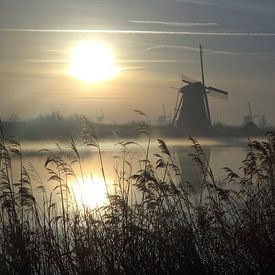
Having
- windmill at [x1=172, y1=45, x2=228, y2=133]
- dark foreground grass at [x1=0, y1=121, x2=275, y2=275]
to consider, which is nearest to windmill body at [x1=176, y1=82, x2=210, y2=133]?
windmill at [x1=172, y1=45, x2=228, y2=133]

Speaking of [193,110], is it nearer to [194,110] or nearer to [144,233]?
[194,110]

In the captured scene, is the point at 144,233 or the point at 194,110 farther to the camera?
the point at 194,110

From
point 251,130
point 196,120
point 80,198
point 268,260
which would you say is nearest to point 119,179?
point 80,198

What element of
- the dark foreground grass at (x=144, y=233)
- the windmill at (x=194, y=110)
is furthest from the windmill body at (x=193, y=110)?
the dark foreground grass at (x=144, y=233)

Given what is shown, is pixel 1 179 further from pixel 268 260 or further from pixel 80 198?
pixel 268 260

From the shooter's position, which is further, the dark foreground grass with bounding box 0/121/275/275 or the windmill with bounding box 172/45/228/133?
the windmill with bounding box 172/45/228/133

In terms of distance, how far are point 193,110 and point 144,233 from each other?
3935 cm

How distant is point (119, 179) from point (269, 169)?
5.85ft

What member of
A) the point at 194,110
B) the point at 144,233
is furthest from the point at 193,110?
the point at 144,233

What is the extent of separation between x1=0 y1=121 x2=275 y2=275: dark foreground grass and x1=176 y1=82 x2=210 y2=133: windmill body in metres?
37.7

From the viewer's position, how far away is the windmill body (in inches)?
1757

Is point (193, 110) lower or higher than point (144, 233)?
higher

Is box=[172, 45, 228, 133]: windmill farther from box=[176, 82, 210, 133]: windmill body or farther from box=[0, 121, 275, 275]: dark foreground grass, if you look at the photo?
box=[0, 121, 275, 275]: dark foreground grass

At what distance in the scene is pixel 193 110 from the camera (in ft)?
147
